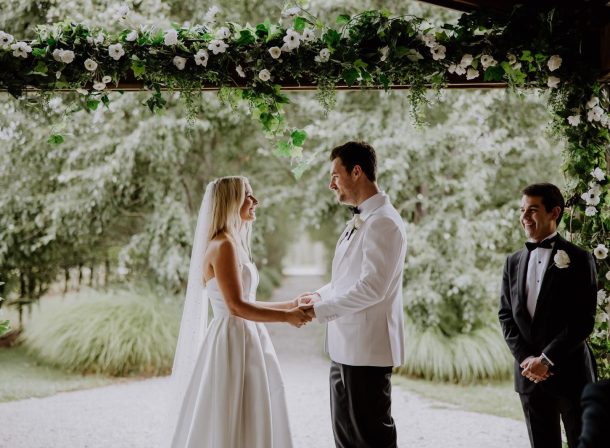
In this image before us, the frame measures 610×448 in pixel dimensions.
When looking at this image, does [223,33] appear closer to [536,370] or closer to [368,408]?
[368,408]

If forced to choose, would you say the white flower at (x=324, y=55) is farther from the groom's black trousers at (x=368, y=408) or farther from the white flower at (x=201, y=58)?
the groom's black trousers at (x=368, y=408)

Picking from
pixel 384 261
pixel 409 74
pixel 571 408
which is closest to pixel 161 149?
pixel 409 74

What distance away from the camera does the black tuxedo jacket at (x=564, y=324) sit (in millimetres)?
2836

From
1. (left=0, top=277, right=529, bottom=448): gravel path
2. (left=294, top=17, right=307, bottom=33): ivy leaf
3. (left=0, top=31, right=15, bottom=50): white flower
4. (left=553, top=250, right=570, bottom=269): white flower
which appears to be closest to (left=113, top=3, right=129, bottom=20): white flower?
(left=0, top=31, right=15, bottom=50): white flower

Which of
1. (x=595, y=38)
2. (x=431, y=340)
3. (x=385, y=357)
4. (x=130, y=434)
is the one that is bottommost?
(x=130, y=434)

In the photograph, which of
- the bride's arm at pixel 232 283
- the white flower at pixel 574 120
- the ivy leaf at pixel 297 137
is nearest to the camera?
the bride's arm at pixel 232 283

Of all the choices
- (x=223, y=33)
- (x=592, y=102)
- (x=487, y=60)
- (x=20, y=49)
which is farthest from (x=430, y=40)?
(x=20, y=49)

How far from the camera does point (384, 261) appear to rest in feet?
9.29

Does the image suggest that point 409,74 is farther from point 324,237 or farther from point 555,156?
point 324,237

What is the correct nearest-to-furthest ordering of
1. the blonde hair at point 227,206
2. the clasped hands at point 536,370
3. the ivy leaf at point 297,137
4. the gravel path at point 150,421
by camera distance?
1. the clasped hands at point 536,370
2. the blonde hair at point 227,206
3. the ivy leaf at point 297,137
4. the gravel path at point 150,421

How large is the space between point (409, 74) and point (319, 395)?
4044 millimetres

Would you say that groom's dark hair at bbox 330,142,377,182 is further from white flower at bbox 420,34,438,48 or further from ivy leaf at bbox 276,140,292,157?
white flower at bbox 420,34,438,48

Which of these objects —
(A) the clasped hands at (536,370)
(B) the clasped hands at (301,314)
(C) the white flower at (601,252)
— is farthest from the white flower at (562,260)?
(B) the clasped hands at (301,314)

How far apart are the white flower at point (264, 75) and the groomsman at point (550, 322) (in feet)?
5.08
